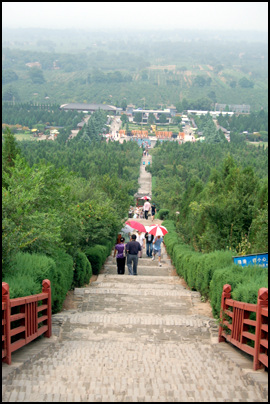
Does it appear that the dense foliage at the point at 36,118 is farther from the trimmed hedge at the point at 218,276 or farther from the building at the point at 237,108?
the trimmed hedge at the point at 218,276

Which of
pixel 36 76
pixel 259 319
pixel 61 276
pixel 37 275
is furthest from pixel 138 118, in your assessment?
pixel 259 319

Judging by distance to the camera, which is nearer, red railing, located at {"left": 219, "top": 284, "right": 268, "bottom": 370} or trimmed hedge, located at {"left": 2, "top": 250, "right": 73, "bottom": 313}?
red railing, located at {"left": 219, "top": 284, "right": 268, "bottom": 370}

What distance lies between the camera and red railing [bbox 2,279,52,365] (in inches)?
211

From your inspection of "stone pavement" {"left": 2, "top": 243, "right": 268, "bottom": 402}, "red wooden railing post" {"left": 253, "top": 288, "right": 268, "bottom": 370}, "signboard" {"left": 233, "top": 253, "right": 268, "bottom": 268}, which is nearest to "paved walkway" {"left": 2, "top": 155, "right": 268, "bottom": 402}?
"stone pavement" {"left": 2, "top": 243, "right": 268, "bottom": 402}

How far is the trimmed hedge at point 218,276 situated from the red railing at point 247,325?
0.52ft

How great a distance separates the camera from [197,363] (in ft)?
19.5

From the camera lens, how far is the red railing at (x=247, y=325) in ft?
17.6

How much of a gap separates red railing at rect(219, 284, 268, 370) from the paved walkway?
152 mm

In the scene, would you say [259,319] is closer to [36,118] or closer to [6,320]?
[6,320]

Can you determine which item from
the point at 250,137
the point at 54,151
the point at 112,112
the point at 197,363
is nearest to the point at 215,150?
the point at 54,151

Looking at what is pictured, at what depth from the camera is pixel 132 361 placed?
237 inches

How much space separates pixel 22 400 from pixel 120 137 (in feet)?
291

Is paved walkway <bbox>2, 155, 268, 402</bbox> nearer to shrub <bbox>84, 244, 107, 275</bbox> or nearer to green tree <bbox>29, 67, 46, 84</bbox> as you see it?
shrub <bbox>84, 244, 107, 275</bbox>

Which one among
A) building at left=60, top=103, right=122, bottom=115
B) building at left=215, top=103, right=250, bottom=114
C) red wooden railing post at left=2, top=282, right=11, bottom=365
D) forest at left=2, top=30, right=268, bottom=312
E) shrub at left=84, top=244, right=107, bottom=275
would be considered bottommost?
shrub at left=84, top=244, right=107, bottom=275
